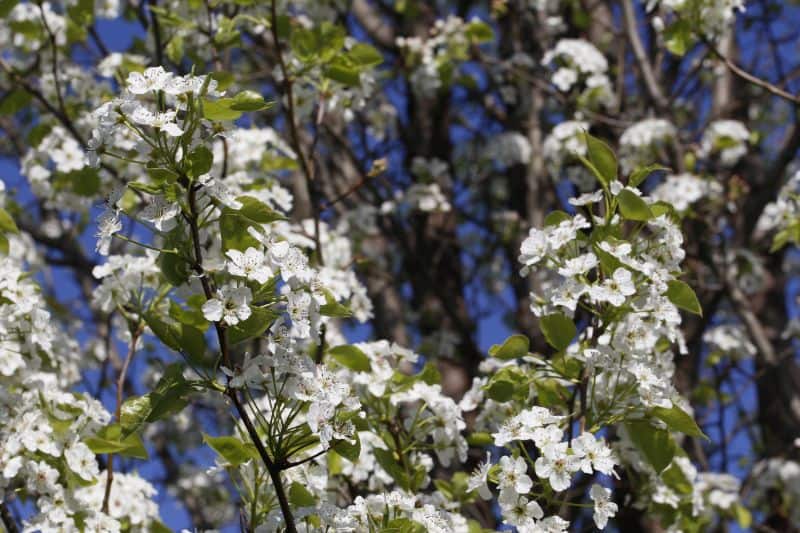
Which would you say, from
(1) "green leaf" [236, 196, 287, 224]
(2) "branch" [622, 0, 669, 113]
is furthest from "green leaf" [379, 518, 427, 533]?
(2) "branch" [622, 0, 669, 113]

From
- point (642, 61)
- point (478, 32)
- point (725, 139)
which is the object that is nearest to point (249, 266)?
point (478, 32)

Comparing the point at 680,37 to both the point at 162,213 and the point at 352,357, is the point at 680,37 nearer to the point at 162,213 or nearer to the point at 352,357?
the point at 352,357

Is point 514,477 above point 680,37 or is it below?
below

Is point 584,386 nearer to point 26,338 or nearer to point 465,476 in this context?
point 465,476

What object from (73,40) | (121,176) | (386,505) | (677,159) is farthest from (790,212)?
(73,40)

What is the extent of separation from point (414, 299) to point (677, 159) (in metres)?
2.07

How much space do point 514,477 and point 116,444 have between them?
42.5 inches

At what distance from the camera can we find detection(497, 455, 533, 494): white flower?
236 cm

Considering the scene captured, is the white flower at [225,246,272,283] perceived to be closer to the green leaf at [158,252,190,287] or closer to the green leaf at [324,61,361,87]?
the green leaf at [158,252,190,287]

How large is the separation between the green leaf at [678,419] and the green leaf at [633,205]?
1.63 feet

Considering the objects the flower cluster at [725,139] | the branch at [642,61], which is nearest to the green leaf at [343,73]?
the branch at [642,61]

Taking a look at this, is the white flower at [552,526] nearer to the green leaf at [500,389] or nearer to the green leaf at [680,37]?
the green leaf at [500,389]

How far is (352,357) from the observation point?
2717 millimetres

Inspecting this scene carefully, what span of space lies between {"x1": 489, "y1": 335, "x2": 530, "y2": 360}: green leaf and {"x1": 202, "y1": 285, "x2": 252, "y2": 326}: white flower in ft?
2.32
